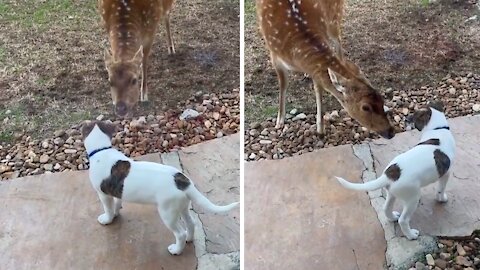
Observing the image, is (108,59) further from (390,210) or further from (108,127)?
(390,210)

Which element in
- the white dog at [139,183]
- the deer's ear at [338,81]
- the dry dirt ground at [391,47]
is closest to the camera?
the white dog at [139,183]

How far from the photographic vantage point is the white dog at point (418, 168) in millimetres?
1625

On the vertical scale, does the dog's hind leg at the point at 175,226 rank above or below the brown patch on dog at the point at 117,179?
below

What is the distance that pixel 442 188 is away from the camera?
172cm

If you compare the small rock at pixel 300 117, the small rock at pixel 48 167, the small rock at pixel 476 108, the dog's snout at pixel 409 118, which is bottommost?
the small rock at pixel 48 167

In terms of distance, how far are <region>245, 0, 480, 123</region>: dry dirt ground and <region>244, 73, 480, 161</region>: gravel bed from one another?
0.08 ft

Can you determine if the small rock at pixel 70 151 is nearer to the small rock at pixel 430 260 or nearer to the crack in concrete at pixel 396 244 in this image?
the crack in concrete at pixel 396 244

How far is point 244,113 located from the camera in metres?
1.83

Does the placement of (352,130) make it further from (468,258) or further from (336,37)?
(468,258)

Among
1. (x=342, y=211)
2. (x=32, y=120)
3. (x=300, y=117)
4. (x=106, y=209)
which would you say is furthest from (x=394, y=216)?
(x=32, y=120)

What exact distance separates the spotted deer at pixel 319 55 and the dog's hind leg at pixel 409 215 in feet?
0.57

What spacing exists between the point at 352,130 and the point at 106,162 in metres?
0.63

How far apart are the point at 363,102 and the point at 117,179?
62 cm

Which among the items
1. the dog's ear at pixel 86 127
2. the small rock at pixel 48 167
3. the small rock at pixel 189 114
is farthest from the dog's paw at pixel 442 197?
the small rock at pixel 48 167
